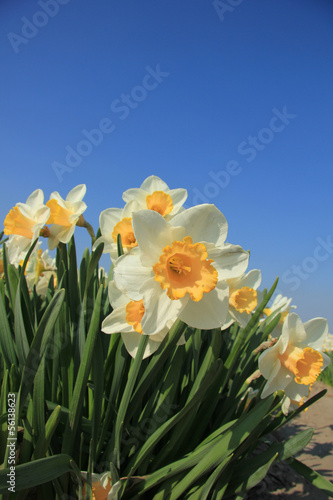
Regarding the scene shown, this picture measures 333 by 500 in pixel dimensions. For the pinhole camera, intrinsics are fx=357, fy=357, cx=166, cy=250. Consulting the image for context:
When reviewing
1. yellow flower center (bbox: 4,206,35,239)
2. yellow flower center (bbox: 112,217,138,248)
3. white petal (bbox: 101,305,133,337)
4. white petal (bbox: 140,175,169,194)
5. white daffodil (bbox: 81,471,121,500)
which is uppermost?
white petal (bbox: 140,175,169,194)

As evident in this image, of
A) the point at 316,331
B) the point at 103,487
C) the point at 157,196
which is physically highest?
the point at 157,196

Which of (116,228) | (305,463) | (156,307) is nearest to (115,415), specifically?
(156,307)

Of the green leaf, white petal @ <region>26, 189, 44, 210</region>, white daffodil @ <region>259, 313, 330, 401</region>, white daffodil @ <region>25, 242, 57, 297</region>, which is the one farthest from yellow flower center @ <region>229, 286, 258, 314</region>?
white daffodil @ <region>25, 242, 57, 297</region>

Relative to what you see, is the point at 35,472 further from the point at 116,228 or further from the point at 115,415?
the point at 116,228

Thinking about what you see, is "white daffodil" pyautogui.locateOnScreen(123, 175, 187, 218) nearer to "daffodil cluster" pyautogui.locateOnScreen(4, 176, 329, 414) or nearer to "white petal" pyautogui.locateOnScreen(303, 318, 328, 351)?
"daffodil cluster" pyautogui.locateOnScreen(4, 176, 329, 414)

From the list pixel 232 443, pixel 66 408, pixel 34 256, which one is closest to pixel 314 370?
pixel 232 443

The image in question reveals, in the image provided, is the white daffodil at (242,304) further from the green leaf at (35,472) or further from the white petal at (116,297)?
the green leaf at (35,472)
